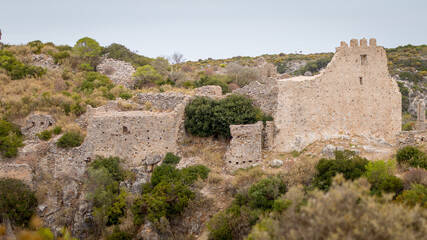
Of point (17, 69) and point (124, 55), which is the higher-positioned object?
point (124, 55)

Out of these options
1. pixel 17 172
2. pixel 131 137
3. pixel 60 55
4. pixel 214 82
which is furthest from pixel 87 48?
pixel 17 172

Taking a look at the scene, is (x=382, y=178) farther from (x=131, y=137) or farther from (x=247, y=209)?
(x=131, y=137)

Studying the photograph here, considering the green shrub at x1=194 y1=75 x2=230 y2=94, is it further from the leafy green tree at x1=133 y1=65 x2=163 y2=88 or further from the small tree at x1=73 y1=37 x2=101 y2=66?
Result: the small tree at x1=73 y1=37 x2=101 y2=66

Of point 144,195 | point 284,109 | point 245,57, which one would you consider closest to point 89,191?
point 144,195

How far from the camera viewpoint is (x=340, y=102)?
20500 millimetres

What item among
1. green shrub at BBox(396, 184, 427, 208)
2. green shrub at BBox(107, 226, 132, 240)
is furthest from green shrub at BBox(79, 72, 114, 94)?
green shrub at BBox(396, 184, 427, 208)

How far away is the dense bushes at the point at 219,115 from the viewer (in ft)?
68.8

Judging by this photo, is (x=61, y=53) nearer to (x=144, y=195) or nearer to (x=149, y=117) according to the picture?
(x=149, y=117)

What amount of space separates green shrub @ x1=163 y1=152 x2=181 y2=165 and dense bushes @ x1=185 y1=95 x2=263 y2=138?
183cm

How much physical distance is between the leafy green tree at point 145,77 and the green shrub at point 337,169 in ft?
52.7

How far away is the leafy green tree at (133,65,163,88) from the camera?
2999cm

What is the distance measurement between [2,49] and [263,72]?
21.9m

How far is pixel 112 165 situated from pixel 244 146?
616 centimetres

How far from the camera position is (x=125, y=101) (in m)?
24.1
